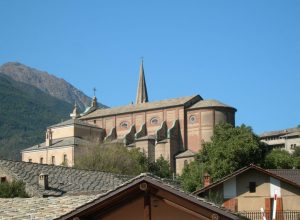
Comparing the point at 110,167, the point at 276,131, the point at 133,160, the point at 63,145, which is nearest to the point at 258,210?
the point at 110,167

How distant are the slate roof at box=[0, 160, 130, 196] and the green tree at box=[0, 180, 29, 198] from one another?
0.57 metres

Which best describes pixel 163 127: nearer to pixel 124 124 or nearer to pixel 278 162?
pixel 124 124

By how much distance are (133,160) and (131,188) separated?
208 ft

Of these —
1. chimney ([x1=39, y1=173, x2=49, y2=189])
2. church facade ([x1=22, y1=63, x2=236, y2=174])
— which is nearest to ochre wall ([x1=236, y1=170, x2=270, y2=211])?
chimney ([x1=39, y1=173, x2=49, y2=189])

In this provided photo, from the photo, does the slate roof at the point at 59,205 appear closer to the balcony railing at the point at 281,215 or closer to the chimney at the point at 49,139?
the balcony railing at the point at 281,215

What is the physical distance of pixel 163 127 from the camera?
10681 centimetres

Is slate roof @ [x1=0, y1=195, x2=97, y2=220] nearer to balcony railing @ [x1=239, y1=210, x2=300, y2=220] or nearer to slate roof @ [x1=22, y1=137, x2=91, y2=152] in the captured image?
balcony railing @ [x1=239, y1=210, x2=300, y2=220]

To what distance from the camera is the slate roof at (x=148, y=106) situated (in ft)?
355

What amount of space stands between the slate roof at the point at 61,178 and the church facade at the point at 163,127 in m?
61.7

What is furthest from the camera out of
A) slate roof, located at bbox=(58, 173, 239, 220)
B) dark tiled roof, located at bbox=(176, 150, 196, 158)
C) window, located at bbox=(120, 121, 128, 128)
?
window, located at bbox=(120, 121, 128, 128)

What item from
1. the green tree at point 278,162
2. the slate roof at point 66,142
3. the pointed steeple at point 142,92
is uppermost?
the pointed steeple at point 142,92

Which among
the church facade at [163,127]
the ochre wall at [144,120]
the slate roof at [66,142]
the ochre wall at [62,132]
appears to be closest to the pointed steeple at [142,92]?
the church facade at [163,127]

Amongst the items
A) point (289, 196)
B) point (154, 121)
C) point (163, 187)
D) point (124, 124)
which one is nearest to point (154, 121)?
point (154, 121)

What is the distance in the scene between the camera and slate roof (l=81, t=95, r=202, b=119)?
10812 centimetres
